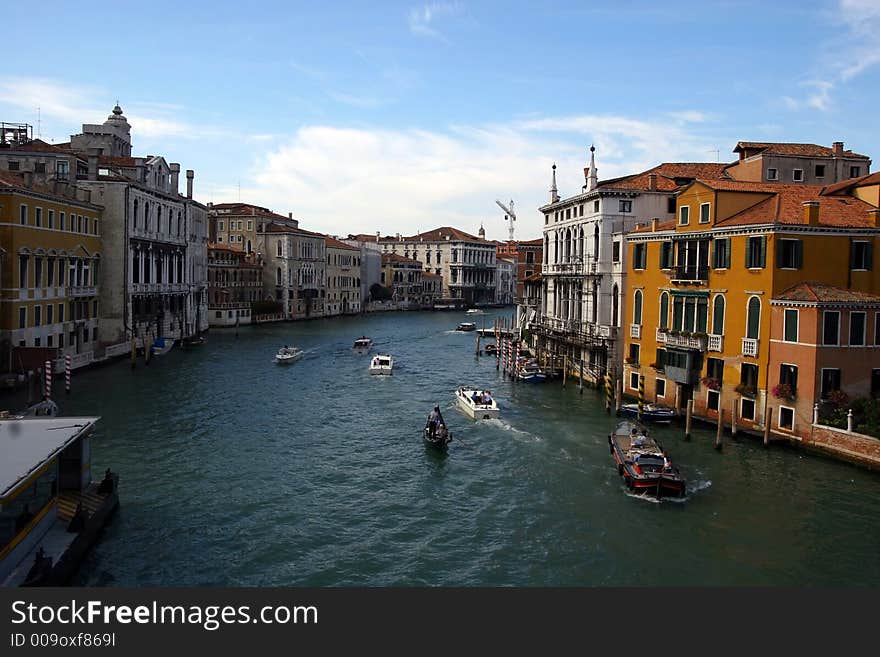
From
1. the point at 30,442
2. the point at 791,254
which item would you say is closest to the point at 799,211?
the point at 791,254

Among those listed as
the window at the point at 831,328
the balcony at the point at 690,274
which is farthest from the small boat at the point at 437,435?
the window at the point at 831,328

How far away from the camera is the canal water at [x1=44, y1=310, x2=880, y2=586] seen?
492 inches

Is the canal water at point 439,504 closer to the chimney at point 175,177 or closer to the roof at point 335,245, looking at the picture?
the chimney at point 175,177

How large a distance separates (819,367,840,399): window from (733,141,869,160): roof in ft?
46.5

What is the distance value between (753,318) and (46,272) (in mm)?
25467

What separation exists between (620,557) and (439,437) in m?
7.79

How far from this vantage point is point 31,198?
28.8 metres

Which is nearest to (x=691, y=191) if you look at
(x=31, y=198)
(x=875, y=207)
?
(x=875, y=207)

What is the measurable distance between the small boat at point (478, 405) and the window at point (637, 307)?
5507 mm

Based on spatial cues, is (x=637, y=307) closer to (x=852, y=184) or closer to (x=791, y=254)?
(x=791, y=254)

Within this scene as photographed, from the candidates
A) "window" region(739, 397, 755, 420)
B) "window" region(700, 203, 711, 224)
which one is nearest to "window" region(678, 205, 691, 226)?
"window" region(700, 203, 711, 224)

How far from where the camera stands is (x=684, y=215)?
936 inches

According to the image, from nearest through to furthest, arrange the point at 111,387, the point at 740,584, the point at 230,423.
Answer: the point at 740,584 → the point at 230,423 → the point at 111,387

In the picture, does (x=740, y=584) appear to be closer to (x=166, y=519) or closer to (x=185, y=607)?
(x=185, y=607)
